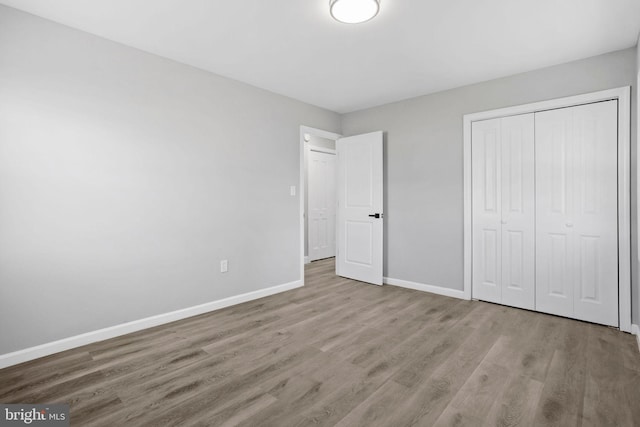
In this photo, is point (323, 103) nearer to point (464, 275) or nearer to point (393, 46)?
point (393, 46)

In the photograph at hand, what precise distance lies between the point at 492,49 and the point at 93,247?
12.6 ft

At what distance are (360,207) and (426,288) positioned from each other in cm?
142

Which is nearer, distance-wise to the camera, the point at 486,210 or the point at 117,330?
the point at 117,330

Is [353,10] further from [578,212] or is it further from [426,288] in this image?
[426,288]

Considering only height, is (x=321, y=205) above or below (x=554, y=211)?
above

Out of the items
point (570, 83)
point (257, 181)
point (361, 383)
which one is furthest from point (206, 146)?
point (570, 83)

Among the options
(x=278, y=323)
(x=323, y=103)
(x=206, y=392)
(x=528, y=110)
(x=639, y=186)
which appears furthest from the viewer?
(x=323, y=103)

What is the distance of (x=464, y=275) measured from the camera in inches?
149

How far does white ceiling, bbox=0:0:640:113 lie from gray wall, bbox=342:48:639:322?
0.21 metres

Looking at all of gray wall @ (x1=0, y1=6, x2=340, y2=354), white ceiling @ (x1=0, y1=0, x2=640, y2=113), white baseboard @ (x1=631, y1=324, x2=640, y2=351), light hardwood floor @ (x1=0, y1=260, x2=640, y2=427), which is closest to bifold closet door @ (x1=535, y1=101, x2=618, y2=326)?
white baseboard @ (x1=631, y1=324, x2=640, y2=351)

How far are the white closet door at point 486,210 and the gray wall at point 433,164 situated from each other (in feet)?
0.56

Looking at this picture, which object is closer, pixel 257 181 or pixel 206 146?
pixel 206 146

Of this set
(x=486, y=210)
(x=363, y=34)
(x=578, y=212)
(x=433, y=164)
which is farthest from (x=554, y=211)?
(x=363, y=34)

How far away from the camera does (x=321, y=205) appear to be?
6.46 m
